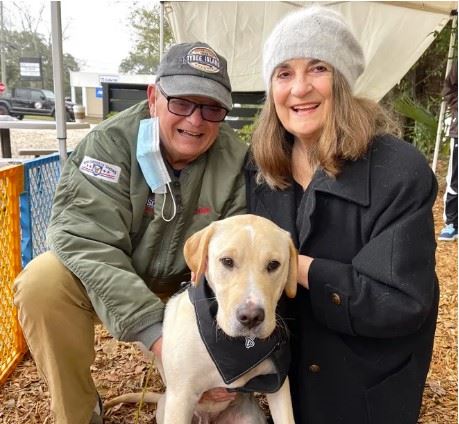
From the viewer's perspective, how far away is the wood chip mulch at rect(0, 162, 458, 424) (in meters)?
2.84

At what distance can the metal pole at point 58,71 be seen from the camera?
3186 millimetres

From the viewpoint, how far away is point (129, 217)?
2518 mm

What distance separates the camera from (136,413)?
2.80 meters

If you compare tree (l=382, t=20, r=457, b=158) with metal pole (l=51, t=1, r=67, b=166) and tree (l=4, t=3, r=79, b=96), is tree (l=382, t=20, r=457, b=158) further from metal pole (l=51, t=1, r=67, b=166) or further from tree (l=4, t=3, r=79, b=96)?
tree (l=4, t=3, r=79, b=96)

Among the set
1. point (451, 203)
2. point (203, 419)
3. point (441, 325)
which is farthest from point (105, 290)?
point (451, 203)

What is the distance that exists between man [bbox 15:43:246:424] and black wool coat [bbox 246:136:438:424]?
0.51 m

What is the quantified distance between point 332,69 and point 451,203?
16.7 feet

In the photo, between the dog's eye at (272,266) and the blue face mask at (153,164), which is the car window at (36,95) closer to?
the blue face mask at (153,164)

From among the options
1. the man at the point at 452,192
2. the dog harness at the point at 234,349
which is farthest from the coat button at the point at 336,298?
the man at the point at 452,192

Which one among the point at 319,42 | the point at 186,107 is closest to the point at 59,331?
the point at 186,107

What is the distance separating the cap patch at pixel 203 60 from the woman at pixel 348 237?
0.28 meters

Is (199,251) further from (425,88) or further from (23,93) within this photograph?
(23,93)

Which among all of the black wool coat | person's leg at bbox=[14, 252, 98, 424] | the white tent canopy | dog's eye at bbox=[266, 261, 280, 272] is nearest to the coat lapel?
the black wool coat

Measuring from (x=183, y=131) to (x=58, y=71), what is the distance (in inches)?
55.9
